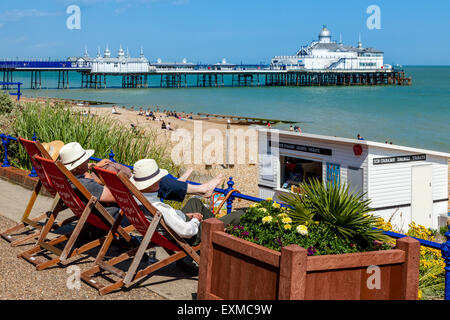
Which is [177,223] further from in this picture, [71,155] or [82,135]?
[82,135]

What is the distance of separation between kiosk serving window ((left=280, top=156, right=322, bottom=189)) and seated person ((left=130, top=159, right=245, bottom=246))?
655 cm

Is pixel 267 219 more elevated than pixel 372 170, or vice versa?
pixel 267 219

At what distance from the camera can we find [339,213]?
3.56 metres

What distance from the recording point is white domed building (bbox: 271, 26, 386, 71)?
123750 mm

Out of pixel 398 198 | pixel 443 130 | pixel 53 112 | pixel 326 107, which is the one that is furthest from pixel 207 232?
pixel 326 107

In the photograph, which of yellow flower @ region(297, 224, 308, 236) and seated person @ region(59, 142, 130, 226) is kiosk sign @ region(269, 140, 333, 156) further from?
yellow flower @ region(297, 224, 308, 236)

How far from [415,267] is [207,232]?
1195mm

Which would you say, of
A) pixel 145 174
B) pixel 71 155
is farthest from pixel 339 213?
pixel 71 155

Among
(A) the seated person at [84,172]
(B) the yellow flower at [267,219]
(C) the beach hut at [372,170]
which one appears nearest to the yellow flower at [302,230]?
(B) the yellow flower at [267,219]

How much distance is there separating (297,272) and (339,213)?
2.40 ft

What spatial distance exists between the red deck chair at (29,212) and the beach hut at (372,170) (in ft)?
16.6

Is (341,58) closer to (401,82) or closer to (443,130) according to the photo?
(401,82)

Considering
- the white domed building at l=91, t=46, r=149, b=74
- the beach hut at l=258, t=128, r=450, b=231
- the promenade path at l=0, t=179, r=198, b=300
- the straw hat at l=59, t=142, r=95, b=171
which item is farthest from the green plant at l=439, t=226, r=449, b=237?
the white domed building at l=91, t=46, r=149, b=74

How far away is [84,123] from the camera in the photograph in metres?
8.72
